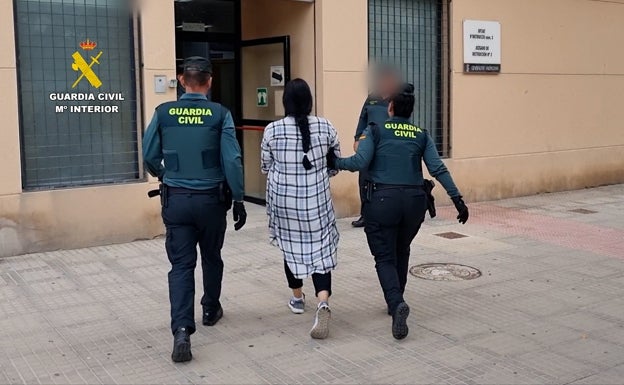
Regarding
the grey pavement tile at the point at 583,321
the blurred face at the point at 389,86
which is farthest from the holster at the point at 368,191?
the grey pavement tile at the point at 583,321

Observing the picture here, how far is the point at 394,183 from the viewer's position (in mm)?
5316

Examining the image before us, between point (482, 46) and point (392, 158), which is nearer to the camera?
point (392, 158)

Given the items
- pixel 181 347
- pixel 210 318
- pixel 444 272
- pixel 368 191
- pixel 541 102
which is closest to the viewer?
pixel 181 347

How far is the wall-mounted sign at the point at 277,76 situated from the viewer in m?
10.1

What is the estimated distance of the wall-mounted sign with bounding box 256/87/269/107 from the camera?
1053 centimetres

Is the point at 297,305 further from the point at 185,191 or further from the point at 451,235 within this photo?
the point at 451,235

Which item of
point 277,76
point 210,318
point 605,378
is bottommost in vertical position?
point 605,378

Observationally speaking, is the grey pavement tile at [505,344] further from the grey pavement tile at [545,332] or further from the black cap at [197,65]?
the black cap at [197,65]

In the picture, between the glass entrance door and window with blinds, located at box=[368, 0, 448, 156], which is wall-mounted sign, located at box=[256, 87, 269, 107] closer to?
the glass entrance door

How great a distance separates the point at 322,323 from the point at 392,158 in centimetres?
124

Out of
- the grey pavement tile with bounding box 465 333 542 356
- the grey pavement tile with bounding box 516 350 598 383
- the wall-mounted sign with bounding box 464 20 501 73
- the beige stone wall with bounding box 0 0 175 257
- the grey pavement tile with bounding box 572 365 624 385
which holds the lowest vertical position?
the grey pavement tile with bounding box 572 365 624 385

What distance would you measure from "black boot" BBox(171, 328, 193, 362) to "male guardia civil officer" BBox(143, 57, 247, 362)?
44mm

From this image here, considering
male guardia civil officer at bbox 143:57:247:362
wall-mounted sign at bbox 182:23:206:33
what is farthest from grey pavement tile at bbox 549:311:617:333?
wall-mounted sign at bbox 182:23:206:33

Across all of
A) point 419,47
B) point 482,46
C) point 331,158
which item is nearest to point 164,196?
point 331,158
